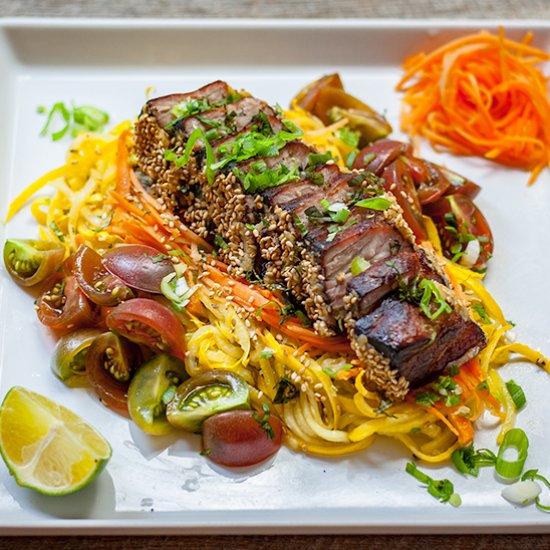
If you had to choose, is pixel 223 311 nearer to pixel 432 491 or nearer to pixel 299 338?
pixel 299 338

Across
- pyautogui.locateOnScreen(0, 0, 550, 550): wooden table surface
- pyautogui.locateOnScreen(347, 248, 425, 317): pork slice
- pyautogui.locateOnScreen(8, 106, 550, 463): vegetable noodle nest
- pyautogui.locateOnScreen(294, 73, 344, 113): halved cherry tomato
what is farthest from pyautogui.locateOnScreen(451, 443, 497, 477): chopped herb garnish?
pyautogui.locateOnScreen(0, 0, 550, 550): wooden table surface

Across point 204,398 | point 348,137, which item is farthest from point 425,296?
point 348,137

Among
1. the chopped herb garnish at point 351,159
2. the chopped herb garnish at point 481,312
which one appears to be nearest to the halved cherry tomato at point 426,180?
the chopped herb garnish at point 351,159

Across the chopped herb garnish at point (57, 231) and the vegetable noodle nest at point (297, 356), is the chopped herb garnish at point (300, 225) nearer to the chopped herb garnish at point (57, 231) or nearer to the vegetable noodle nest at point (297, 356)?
the vegetable noodle nest at point (297, 356)

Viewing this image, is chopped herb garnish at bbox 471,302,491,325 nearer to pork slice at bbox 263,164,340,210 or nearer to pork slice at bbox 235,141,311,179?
pork slice at bbox 263,164,340,210

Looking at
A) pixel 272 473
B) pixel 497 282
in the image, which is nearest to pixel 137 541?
pixel 272 473
